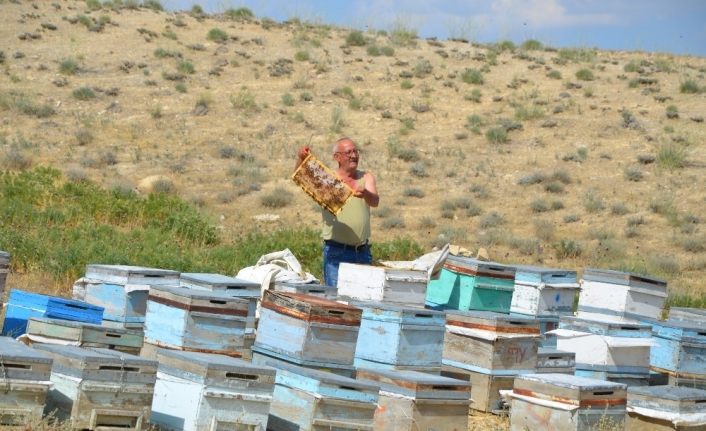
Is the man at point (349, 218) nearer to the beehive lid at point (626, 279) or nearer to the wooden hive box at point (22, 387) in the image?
the beehive lid at point (626, 279)

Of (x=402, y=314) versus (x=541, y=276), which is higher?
(x=541, y=276)

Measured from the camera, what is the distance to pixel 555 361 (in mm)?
9828

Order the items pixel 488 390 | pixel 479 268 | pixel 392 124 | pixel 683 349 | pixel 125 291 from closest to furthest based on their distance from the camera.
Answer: pixel 488 390 → pixel 125 291 → pixel 683 349 → pixel 479 268 → pixel 392 124

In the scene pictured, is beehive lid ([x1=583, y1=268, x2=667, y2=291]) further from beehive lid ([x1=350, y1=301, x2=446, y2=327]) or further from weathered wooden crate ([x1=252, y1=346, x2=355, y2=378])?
weathered wooden crate ([x1=252, y1=346, x2=355, y2=378])

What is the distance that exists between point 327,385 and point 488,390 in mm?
2723

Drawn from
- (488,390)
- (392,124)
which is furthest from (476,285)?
(392,124)

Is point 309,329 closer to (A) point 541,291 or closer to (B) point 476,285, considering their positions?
(B) point 476,285

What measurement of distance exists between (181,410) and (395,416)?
65.5 inches

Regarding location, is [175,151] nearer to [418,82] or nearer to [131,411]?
[418,82]

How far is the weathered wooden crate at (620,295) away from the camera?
37.6 ft

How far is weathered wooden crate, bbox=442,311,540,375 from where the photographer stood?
948 centimetres

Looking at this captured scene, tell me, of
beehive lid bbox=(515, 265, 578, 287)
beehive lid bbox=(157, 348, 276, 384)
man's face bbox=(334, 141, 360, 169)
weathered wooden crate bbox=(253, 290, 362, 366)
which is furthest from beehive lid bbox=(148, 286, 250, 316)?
beehive lid bbox=(515, 265, 578, 287)

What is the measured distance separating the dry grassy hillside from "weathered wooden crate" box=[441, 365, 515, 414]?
10.5m

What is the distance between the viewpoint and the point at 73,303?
8758mm
